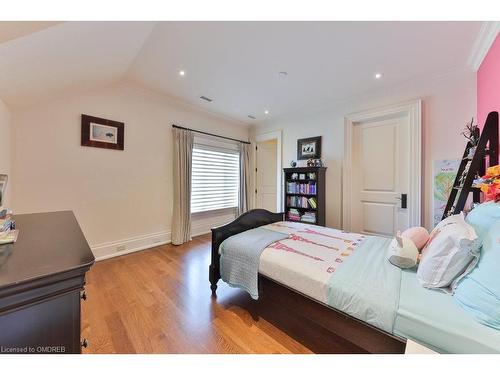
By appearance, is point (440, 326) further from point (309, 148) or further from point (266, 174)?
point (266, 174)

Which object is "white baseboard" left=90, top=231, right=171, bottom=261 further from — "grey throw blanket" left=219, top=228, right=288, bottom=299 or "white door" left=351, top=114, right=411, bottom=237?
"white door" left=351, top=114, right=411, bottom=237

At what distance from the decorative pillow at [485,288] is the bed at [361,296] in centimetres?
4

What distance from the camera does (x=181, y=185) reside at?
349cm

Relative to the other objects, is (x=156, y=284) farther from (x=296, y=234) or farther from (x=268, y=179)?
(x=268, y=179)

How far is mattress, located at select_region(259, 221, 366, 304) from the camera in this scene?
4.33 ft

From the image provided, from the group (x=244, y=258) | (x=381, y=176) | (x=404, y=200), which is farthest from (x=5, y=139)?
(x=404, y=200)

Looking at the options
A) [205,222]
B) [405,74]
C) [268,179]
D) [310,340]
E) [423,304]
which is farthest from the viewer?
[268,179]

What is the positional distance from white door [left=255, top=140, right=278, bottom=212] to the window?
1.82ft

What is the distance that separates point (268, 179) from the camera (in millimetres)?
4805

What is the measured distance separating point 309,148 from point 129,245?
3.51 m

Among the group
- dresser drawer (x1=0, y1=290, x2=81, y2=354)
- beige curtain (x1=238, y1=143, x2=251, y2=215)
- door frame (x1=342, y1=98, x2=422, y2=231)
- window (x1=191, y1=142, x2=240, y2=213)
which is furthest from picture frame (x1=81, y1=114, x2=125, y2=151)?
door frame (x1=342, y1=98, x2=422, y2=231)

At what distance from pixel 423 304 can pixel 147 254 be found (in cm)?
319

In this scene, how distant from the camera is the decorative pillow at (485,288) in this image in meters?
0.83
